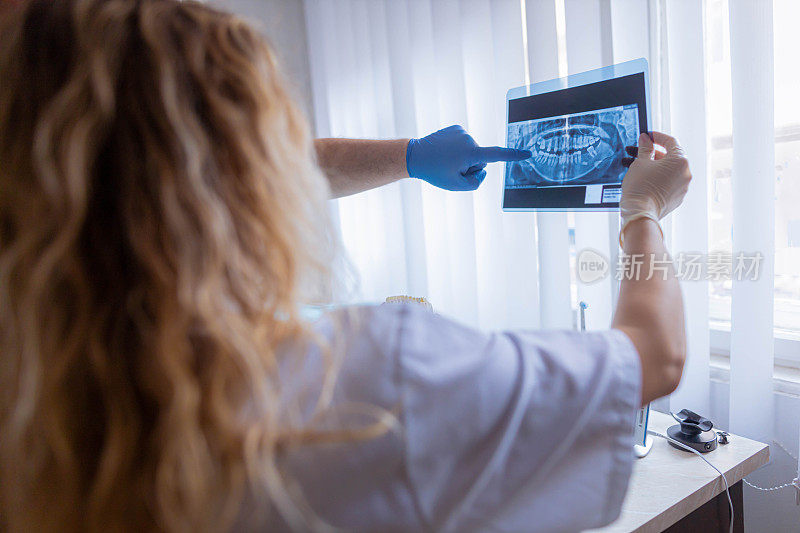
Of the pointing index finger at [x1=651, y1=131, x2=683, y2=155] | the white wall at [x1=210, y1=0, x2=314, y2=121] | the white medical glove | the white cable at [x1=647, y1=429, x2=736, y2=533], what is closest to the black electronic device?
the white cable at [x1=647, y1=429, x2=736, y2=533]

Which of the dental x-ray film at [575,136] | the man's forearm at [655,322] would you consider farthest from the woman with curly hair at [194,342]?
the dental x-ray film at [575,136]

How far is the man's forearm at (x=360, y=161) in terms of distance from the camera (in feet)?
4.67

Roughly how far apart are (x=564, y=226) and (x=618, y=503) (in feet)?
3.66

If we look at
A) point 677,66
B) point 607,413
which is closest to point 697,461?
point 607,413

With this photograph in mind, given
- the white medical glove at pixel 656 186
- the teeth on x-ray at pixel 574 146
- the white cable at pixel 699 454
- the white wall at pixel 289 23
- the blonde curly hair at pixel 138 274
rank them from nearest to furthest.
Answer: the blonde curly hair at pixel 138 274, the white medical glove at pixel 656 186, the white cable at pixel 699 454, the teeth on x-ray at pixel 574 146, the white wall at pixel 289 23

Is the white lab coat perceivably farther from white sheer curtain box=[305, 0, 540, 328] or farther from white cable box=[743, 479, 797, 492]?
white cable box=[743, 479, 797, 492]

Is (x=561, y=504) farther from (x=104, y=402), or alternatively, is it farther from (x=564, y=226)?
(x=564, y=226)

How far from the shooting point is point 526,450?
587mm

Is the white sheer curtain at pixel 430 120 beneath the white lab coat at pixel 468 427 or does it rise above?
above

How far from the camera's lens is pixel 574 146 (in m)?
1.28

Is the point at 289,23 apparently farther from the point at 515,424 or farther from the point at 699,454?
the point at 515,424

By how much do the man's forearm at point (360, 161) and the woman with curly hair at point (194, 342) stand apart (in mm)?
832

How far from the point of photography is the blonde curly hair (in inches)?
19.7

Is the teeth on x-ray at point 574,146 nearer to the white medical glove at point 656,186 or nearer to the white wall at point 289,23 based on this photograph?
the white medical glove at point 656,186
